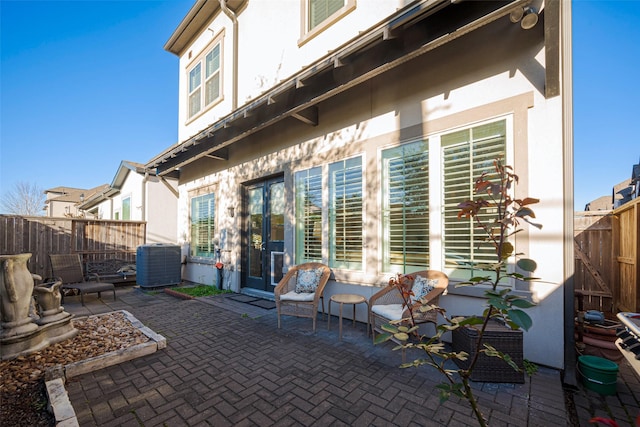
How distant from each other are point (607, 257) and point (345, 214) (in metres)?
4.55

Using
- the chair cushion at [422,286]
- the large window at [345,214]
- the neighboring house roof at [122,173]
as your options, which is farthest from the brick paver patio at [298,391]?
the neighboring house roof at [122,173]

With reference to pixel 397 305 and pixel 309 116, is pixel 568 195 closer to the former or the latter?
pixel 397 305

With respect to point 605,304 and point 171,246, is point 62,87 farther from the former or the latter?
point 605,304

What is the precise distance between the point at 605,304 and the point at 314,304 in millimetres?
4817

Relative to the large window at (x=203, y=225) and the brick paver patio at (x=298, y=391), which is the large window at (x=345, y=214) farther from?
the large window at (x=203, y=225)

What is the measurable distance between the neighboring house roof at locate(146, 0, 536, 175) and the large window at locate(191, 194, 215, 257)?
260cm

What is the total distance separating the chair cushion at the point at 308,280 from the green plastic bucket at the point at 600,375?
3.20m

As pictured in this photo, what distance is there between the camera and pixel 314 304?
4.00 m

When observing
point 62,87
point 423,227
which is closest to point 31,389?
point 423,227

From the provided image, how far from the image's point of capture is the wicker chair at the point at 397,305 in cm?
316

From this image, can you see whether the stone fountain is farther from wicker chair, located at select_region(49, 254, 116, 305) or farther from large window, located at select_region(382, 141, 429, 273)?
large window, located at select_region(382, 141, 429, 273)

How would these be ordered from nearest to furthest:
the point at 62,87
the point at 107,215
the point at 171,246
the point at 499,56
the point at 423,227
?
the point at 499,56, the point at 423,227, the point at 171,246, the point at 62,87, the point at 107,215

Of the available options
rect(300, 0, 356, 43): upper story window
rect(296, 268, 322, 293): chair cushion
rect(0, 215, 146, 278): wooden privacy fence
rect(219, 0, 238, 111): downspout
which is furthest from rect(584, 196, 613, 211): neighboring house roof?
rect(0, 215, 146, 278): wooden privacy fence

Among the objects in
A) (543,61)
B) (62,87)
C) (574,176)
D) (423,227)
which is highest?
(62,87)
